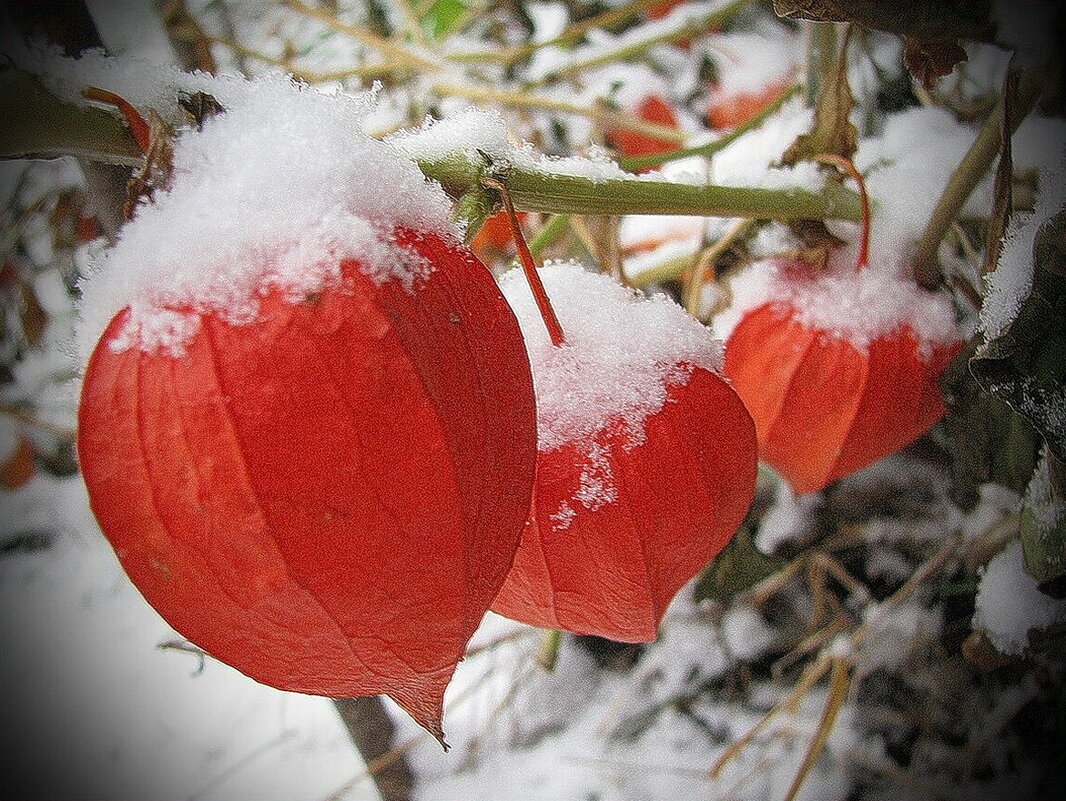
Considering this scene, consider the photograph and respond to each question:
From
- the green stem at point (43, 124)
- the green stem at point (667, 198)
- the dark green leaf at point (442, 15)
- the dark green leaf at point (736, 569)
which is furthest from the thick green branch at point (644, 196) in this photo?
the dark green leaf at point (442, 15)

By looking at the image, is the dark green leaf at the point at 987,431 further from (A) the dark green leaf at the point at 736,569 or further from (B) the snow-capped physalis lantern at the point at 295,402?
(B) the snow-capped physalis lantern at the point at 295,402

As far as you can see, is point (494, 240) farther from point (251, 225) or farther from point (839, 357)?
point (251, 225)

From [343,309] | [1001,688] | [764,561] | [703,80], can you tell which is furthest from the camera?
[703,80]

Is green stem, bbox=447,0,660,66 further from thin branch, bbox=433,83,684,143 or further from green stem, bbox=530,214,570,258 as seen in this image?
green stem, bbox=530,214,570,258

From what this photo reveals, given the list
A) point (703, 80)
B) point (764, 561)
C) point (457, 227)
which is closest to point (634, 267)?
point (764, 561)

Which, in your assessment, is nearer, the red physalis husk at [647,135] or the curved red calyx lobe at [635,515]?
the curved red calyx lobe at [635,515]

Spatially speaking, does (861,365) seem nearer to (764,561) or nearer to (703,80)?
(764,561)

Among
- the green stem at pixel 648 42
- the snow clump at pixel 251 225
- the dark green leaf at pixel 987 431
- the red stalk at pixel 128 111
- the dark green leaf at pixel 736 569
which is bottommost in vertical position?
the dark green leaf at pixel 736 569
